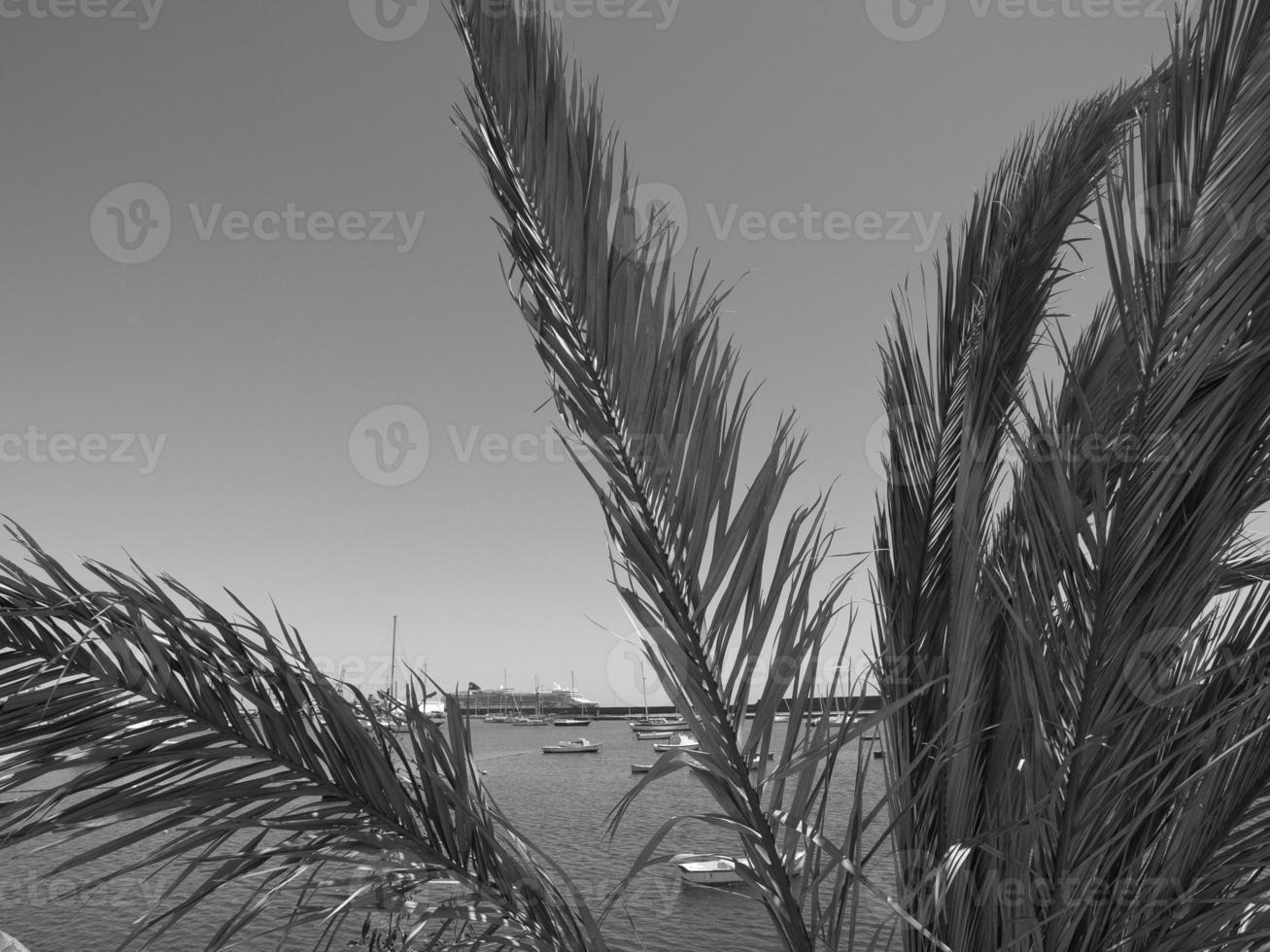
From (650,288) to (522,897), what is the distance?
5.52 feet

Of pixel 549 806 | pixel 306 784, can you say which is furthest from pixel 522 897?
pixel 549 806

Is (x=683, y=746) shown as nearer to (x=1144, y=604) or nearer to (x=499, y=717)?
(x=1144, y=604)

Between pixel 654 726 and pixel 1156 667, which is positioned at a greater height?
pixel 1156 667

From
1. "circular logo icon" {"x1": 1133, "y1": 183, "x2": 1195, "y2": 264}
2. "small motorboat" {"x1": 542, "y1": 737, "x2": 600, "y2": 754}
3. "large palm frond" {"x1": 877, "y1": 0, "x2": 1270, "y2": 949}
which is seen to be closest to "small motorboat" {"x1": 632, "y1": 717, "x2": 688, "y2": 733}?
"small motorboat" {"x1": 542, "y1": 737, "x2": 600, "y2": 754}

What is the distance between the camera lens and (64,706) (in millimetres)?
1844

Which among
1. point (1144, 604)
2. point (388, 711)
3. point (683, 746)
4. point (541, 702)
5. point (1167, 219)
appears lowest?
point (541, 702)

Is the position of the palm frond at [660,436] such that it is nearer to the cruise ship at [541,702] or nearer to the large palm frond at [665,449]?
the large palm frond at [665,449]

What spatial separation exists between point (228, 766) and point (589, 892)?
106 ft

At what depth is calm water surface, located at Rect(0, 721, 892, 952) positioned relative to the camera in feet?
81.8

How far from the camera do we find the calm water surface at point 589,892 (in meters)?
24.9

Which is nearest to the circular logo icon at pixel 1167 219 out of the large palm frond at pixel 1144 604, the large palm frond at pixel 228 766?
the large palm frond at pixel 1144 604

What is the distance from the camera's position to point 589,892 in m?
31.1

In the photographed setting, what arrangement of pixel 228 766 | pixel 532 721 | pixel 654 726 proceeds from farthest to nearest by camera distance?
pixel 532 721
pixel 654 726
pixel 228 766

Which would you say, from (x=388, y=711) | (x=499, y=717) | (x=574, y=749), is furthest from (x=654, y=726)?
(x=388, y=711)
